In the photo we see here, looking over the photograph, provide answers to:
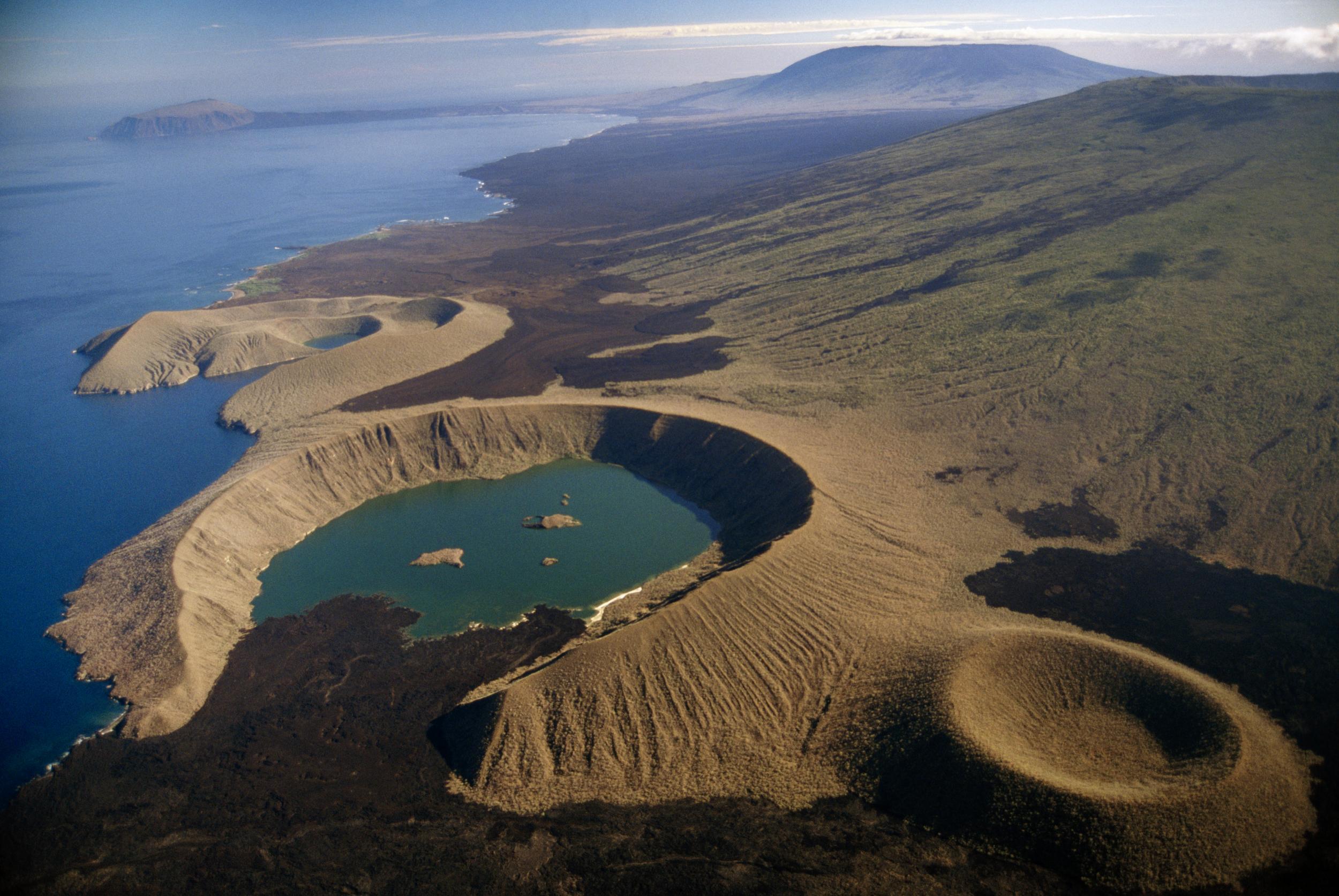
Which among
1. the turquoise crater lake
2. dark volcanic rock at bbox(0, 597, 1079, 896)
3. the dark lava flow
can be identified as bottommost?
dark volcanic rock at bbox(0, 597, 1079, 896)

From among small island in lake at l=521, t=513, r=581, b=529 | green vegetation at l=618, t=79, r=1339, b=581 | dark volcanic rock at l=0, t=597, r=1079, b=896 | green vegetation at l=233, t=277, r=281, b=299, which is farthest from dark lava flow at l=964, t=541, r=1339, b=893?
green vegetation at l=233, t=277, r=281, b=299

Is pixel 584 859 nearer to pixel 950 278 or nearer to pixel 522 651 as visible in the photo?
pixel 522 651

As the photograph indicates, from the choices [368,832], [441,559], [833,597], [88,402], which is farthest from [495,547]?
[88,402]

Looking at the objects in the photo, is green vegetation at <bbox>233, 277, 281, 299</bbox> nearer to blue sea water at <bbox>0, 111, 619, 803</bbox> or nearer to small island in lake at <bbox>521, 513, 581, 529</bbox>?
blue sea water at <bbox>0, 111, 619, 803</bbox>

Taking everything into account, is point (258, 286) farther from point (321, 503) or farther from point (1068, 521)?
point (1068, 521)

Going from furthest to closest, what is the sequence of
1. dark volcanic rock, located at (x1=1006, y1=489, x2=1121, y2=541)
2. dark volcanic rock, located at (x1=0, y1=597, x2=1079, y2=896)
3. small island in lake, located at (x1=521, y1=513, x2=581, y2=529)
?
small island in lake, located at (x1=521, y1=513, x2=581, y2=529) < dark volcanic rock, located at (x1=1006, y1=489, x2=1121, y2=541) < dark volcanic rock, located at (x1=0, y1=597, x2=1079, y2=896)

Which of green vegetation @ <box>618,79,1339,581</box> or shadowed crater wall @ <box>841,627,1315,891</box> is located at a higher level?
green vegetation @ <box>618,79,1339,581</box>
